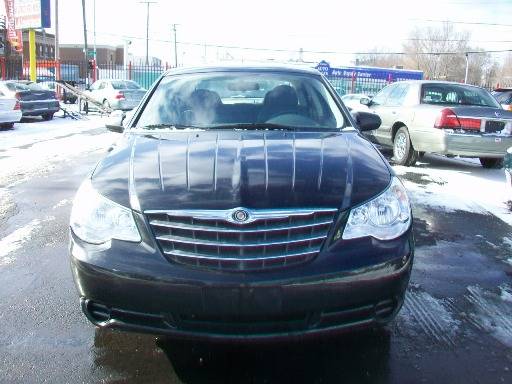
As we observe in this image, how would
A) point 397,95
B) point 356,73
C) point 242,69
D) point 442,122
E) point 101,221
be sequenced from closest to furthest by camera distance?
1. point 101,221
2. point 242,69
3. point 442,122
4. point 397,95
5. point 356,73

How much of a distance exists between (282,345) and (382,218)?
0.91m

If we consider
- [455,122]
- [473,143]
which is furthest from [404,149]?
[473,143]

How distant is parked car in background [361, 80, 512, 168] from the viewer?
26.6 feet

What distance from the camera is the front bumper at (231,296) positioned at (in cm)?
226

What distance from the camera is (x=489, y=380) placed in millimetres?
2594

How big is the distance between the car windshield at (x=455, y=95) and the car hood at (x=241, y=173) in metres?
6.29

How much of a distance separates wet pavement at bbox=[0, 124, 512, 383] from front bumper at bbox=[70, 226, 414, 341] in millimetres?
218

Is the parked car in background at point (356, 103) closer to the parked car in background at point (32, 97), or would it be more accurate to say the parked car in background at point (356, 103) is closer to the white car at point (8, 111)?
the white car at point (8, 111)

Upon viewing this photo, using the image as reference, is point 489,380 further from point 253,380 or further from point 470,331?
point 253,380

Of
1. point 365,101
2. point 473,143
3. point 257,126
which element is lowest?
point 473,143

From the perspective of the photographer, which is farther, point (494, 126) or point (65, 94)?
point (65, 94)

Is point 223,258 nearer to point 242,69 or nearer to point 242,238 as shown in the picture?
point 242,238

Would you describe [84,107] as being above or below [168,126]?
below

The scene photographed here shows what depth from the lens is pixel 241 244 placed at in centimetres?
230
